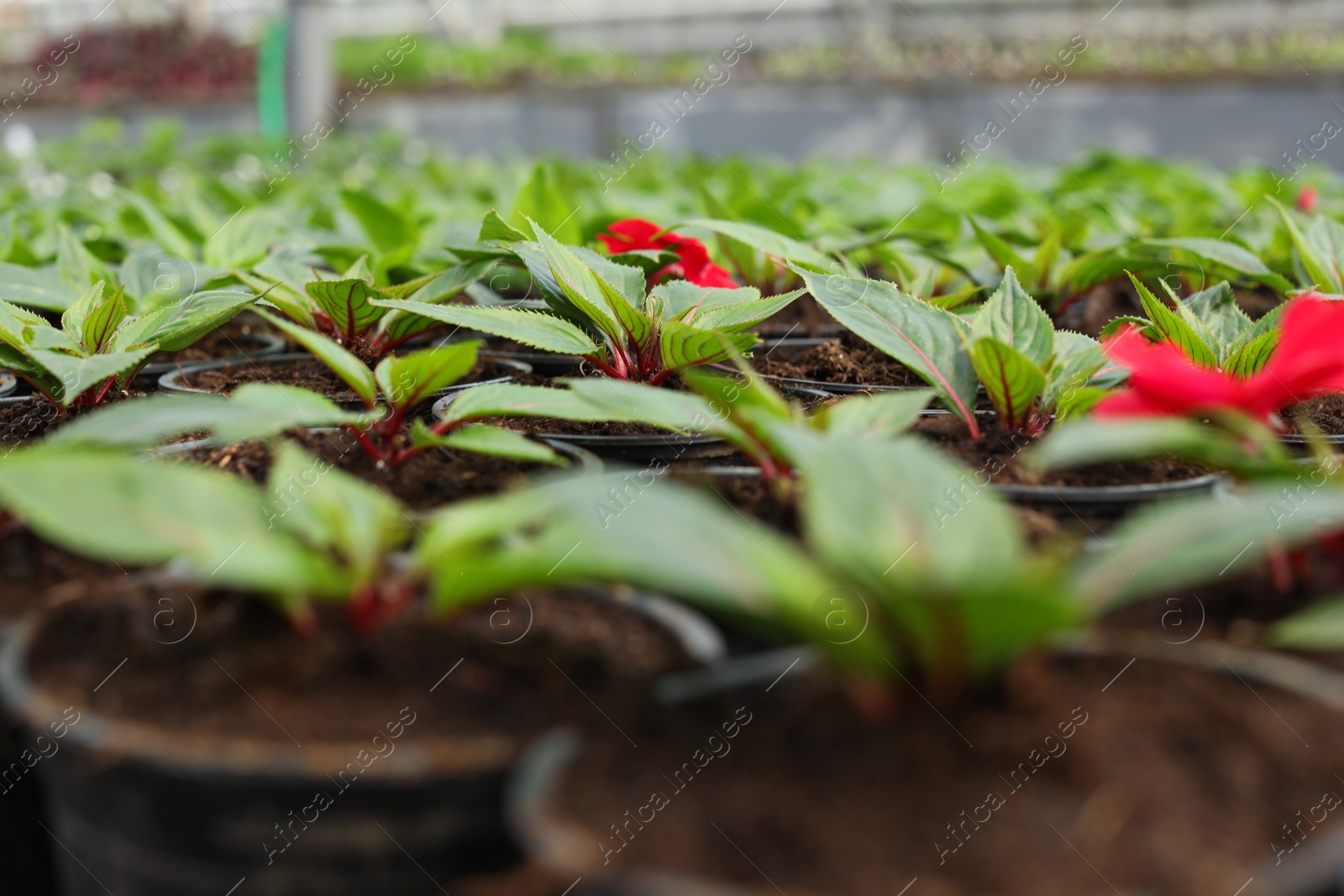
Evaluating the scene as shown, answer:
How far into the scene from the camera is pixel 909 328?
45.0 inches

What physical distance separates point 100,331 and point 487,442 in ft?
1.99

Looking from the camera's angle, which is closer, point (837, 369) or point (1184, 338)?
point (1184, 338)

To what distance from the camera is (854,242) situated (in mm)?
1759

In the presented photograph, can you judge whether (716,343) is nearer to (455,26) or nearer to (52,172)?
(52,172)

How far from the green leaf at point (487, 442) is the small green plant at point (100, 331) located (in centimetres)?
32

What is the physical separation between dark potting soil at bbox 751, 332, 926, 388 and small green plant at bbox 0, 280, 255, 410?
0.71 meters

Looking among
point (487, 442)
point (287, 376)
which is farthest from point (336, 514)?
point (287, 376)

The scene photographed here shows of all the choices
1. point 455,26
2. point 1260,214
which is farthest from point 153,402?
point 455,26

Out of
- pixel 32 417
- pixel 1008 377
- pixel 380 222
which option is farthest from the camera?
pixel 380 222

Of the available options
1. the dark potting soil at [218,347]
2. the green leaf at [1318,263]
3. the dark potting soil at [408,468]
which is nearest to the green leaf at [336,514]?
the dark potting soil at [408,468]

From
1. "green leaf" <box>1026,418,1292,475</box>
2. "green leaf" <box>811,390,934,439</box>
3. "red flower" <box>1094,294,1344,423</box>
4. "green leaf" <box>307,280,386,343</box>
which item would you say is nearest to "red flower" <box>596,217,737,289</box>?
"green leaf" <box>307,280,386,343</box>

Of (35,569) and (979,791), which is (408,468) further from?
(979,791)

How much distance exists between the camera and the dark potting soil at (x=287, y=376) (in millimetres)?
1479

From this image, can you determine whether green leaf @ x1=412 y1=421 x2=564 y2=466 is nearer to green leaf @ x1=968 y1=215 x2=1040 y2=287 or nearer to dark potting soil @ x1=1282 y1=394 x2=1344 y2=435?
dark potting soil @ x1=1282 y1=394 x2=1344 y2=435
